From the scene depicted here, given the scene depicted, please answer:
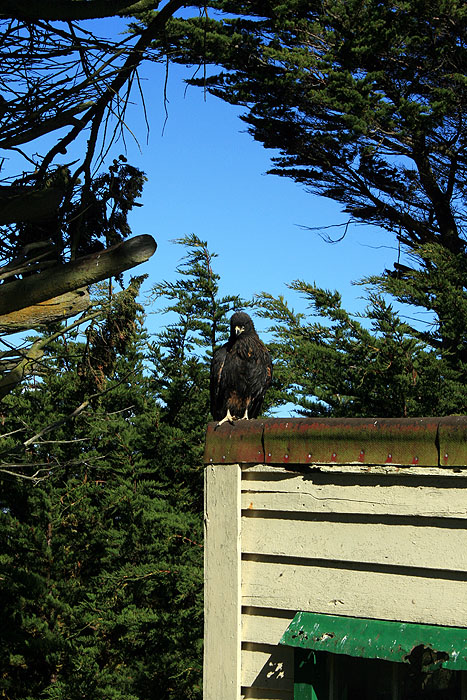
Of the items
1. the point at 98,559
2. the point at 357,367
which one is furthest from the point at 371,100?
the point at 98,559

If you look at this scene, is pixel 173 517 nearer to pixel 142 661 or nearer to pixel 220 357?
pixel 142 661

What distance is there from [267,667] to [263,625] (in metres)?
0.17

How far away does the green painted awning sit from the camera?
3012 mm

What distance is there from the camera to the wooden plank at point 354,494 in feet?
10.5

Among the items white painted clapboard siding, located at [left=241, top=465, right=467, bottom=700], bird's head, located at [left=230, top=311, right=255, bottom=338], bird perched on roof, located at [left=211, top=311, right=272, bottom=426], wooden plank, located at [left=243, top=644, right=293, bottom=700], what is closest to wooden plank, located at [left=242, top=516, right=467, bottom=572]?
white painted clapboard siding, located at [left=241, top=465, right=467, bottom=700]

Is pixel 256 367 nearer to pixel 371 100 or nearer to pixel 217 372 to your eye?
pixel 217 372

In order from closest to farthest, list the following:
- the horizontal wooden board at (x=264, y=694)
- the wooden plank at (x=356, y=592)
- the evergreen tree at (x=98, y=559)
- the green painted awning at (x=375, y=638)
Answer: the green painted awning at (x=375, y=638)
the wooden plank at (x=356, y=592)
the horizontal wooden board at (x=264, y=694)
the evergreen tree at (x=98, y=559)

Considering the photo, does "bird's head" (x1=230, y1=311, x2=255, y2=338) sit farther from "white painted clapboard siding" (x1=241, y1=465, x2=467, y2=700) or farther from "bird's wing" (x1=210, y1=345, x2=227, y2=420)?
"white painted clapboard siding" (x1=241, y1=465, x2=467, y2=700)

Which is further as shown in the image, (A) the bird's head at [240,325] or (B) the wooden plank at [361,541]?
(A) the bird's head at [240,325]

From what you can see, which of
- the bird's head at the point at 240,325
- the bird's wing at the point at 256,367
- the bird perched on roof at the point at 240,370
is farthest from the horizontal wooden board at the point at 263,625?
the bird's head at the point at 240,325

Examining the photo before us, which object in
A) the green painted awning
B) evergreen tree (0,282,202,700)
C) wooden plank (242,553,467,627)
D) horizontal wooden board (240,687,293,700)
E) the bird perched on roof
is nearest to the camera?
the green painted awning

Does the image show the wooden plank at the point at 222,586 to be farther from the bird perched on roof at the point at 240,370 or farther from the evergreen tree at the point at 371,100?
the evergreen tree at the point at 371,100

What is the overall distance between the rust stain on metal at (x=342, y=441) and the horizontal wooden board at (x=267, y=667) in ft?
2.65

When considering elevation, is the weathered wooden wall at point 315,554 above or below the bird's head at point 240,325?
below
